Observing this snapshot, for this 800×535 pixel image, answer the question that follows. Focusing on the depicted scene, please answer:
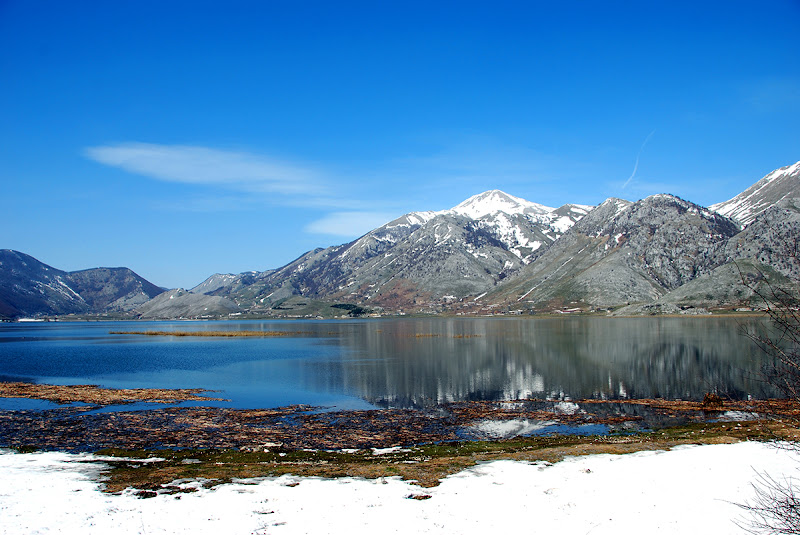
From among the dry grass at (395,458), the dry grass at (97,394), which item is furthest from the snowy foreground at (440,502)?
the dry grass at (97,394)

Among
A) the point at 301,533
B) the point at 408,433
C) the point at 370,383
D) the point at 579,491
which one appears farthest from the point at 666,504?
the point at 370,383

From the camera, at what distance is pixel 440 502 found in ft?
70.4

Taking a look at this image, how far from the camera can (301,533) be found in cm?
1841

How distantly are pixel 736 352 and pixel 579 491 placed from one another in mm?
91956

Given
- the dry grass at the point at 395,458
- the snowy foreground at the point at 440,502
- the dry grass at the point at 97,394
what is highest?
the snowy foreground at the point at 440,502

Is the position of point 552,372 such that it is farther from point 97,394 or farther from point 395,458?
point 97,394

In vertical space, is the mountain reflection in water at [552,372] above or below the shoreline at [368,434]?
below

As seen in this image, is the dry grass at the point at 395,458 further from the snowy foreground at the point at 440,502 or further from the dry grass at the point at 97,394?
the dry grass at the point at 97,394

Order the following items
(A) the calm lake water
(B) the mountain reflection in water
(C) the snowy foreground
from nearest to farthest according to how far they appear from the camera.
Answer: (C) the snowy foreground < (B) the mountain reflection in water < (A) the calm lake water

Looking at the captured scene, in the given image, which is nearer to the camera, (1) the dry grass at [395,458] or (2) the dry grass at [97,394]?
(1) the dry grass at [395,458]

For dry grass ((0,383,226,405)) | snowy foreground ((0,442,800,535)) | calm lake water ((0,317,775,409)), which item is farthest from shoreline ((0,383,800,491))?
dry grass ((0,383,226,405))

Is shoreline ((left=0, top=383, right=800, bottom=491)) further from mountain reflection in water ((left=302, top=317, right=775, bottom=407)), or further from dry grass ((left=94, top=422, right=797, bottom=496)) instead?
mountain reflection in water ((left=302, top=317, right=775, bottom=407))

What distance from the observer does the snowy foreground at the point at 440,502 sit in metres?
18.7

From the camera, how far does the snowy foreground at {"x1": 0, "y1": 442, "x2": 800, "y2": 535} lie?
18719 mm
